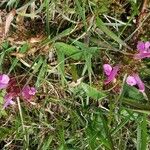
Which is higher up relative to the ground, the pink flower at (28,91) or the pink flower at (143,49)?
the pink flower at (143,49)

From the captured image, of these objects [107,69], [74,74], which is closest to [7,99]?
[74,74]

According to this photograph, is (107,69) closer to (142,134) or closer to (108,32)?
(108,32)

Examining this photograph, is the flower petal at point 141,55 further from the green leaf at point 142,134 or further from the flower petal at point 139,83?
the green leaf at point 142,134

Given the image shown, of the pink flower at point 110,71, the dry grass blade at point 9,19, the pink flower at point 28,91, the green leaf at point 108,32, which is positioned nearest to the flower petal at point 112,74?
the pink flower at point 110,71

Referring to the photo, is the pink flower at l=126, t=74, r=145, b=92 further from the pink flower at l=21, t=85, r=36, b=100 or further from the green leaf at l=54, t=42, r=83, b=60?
the pink flower at l=21, t=85, r=36, b=100

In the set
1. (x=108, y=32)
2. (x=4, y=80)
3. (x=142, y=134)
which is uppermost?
(x=108, y=32)

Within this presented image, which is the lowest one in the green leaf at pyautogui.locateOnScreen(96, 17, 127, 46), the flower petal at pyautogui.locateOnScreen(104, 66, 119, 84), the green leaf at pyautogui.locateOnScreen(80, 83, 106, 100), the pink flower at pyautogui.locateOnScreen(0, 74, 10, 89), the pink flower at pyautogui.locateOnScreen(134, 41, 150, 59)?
the green leaf at pyautogui.locateOnScreen(80, 83, 106, 100)

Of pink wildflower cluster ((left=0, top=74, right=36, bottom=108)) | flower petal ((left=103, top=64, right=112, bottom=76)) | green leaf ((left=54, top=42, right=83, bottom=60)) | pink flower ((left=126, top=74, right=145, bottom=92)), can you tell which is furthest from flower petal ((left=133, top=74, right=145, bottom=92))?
pink wildflower cluster ((left=0, top=74, right=36, bottom=108))

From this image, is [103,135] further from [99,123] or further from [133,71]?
[133,71]

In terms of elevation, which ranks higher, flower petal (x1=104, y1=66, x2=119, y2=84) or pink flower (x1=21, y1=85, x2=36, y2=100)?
flower petal (x1=104, y1=66, x2=119, y2=84)

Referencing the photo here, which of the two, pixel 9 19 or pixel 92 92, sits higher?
pixel 9 19
